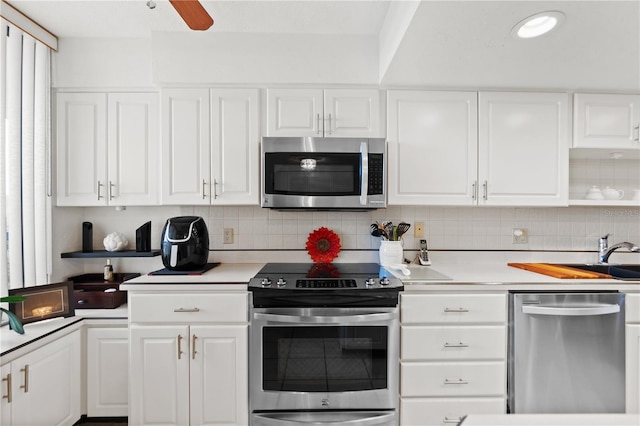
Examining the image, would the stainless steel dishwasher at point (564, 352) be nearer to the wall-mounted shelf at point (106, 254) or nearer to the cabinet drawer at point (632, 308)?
the cabinet drawer at point (632, 308)

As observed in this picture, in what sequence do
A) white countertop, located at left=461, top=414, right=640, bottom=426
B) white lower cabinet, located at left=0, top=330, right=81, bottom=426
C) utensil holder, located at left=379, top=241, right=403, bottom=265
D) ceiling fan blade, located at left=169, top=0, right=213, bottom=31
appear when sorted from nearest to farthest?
white countertop, located at left=461, top=414, right=640, bottom=426 → ceiling fan blade, located at left=169, top=0, right=213, bottom=31 → white lower cabinet, located at left=0, top=330, right=81, bottom=426 → utensil holder, located at left=379, top=241, right=403, bottom=265

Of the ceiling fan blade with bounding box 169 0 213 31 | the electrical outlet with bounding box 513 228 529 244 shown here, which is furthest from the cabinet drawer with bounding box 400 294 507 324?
the ceiling fan blade with bounding box 169 0 213 31

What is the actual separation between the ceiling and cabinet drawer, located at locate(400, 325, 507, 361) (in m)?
1.43

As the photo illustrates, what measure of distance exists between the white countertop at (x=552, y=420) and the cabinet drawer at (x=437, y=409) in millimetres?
1281

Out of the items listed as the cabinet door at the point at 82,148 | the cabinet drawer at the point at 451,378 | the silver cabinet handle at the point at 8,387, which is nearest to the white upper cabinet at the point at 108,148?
the cabinet door at the point at 82,148

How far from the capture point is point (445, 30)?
1487mm

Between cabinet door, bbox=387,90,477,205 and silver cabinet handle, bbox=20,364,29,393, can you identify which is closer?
silver cabinet handle, bbox=20,364,29,393

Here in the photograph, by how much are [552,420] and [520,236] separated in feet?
6.86

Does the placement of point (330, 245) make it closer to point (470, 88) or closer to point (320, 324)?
point (320, 324)

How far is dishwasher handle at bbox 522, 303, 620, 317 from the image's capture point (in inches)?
68.7

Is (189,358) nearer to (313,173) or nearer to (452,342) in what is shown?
(313,173)

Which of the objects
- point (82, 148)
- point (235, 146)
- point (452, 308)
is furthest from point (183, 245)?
point (452, 308)

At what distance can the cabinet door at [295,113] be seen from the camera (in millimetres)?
2098

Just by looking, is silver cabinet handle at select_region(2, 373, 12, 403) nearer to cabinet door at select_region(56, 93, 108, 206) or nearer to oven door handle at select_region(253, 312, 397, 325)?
cabinet door at select_region(56, 93, 108, 206)
